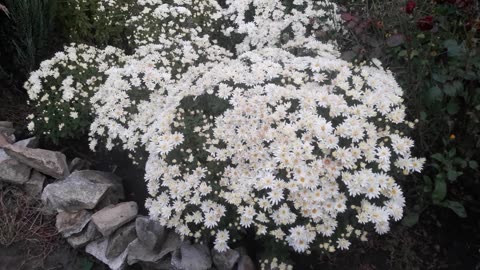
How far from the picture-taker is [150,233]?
3.53m

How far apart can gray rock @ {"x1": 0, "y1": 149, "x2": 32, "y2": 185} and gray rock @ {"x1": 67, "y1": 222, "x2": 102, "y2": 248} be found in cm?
77

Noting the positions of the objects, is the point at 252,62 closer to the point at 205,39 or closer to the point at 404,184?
the point at 205,39

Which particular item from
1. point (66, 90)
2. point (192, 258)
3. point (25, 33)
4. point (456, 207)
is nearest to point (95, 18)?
point (25, 33)

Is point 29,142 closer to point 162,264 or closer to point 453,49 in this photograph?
point 162,264

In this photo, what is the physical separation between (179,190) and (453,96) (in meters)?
2.08

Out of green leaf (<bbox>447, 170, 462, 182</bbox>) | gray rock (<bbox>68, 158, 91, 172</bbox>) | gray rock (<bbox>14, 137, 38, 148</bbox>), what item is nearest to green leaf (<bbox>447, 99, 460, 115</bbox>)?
green leaf (<bbox>447, 170, 462, 182</bbox>)

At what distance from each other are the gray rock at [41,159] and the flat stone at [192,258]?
143cm

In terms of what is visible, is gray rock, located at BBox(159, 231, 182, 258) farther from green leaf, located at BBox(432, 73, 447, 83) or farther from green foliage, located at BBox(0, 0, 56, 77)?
green foliage, located at BBox(0, 0, 56, 77)

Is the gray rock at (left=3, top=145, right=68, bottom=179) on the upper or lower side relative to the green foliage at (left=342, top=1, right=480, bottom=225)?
lower

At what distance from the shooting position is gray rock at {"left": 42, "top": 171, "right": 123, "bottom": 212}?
153 inches

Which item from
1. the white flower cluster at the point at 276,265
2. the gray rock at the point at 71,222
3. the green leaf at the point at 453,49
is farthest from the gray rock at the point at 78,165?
the green leaf at the point at 453,49

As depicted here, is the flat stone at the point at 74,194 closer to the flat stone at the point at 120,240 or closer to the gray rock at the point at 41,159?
the gray rock at the point at 41,159

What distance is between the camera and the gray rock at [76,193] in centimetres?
388

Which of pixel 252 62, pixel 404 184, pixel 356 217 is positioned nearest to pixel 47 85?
pixel 252 62
